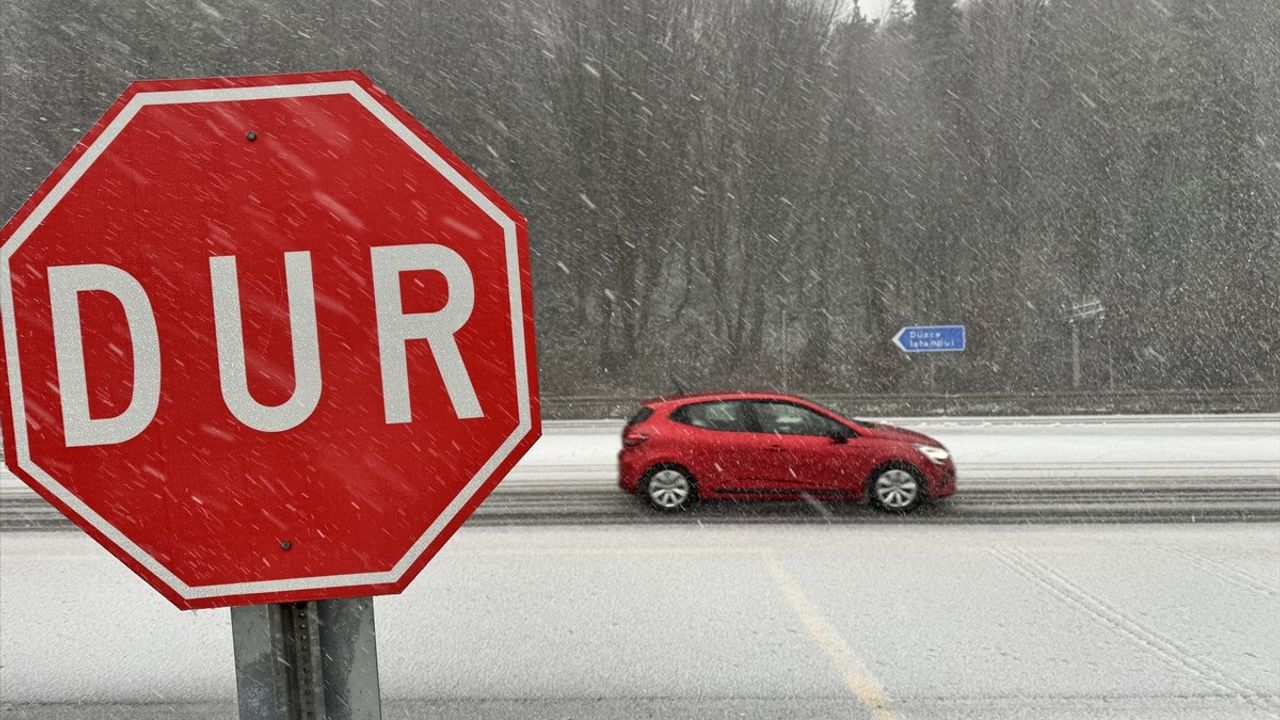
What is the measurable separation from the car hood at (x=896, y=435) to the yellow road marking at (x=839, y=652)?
3784 mm

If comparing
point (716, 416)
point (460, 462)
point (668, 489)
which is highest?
point (460, 462)

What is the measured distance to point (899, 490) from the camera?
425 inches

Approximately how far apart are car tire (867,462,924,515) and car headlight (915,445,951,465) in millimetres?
238

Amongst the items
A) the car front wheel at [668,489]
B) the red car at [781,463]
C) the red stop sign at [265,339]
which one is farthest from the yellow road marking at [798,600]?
the red stop sign at [265,339]

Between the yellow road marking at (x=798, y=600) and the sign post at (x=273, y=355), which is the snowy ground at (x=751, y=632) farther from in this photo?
the sign post at (x=273, y=355)

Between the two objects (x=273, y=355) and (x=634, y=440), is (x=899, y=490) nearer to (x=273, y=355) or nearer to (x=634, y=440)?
(x=634, y=440)

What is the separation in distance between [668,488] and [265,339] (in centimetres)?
961

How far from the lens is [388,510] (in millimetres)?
1475

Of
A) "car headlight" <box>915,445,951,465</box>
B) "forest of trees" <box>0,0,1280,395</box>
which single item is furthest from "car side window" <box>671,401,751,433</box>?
"forest of trees" <box>0,0,1280,395</box>

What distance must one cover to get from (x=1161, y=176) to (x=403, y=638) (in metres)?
39.6

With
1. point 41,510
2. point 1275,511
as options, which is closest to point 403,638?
point 41,510

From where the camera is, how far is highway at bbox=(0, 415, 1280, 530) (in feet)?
34.1

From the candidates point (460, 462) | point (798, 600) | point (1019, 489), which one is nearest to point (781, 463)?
point (1019, 489)

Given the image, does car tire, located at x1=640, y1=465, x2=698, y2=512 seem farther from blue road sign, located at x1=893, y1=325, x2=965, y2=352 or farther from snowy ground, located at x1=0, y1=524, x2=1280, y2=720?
blue road sign, located at x1=893, y1=325, x2=965, y2=352
